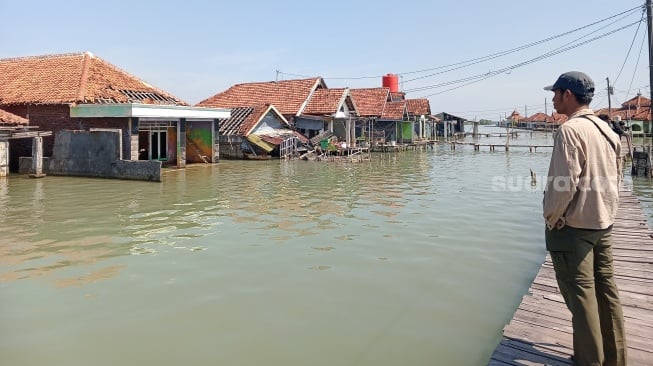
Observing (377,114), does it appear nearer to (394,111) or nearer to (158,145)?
(394,111)

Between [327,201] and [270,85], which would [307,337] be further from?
[270,85]

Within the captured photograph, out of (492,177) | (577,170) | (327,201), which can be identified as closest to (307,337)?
Answer: (577,170)

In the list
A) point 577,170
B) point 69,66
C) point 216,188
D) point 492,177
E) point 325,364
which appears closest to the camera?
point 577,170

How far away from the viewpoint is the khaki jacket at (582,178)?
9.92 feet

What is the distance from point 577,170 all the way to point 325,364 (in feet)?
8.16

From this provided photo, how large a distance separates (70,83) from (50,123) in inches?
77.0

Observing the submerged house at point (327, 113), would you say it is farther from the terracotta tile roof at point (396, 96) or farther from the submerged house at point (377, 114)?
the terracotta tile roof at point (396, 96)

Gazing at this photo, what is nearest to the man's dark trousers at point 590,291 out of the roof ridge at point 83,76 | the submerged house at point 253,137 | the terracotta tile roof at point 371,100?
the roof ridge at point 83,76

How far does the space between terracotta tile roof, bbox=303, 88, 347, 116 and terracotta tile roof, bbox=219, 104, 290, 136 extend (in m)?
4.50

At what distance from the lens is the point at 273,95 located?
35.8 m

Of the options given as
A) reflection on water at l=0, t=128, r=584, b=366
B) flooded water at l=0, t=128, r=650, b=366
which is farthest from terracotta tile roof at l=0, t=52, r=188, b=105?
reflection on water at l=0, t=128, r=584, b=366

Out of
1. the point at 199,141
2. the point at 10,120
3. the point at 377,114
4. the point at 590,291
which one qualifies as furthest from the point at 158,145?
the point at 590,291

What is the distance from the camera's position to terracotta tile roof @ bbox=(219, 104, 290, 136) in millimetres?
28328

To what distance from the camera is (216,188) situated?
15258 millimetres
